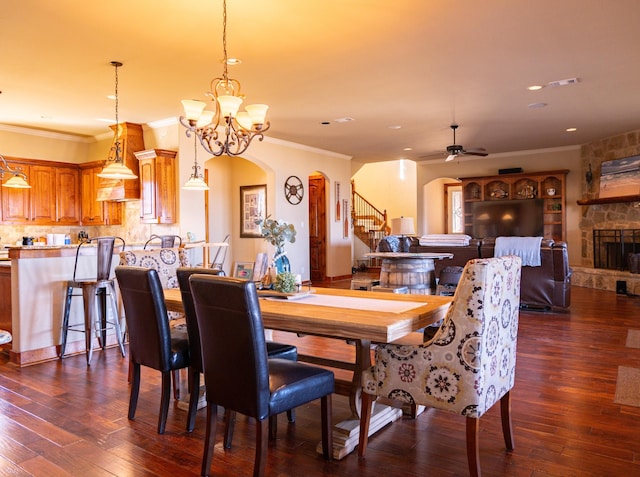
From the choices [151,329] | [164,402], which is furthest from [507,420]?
[151,329]

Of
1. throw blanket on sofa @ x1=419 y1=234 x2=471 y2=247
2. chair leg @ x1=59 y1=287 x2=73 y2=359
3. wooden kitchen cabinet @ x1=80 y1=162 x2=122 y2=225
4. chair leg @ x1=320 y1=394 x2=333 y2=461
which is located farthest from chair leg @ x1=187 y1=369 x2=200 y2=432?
wooden kitchen cabinet @ x1=80 y1=162 x2=122 y2=225

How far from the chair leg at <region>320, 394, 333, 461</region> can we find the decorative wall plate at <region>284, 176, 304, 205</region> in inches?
265

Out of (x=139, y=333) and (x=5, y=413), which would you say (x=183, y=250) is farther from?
(x=5, y=413)

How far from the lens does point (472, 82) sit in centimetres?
530

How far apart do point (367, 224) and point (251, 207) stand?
14.6 ft

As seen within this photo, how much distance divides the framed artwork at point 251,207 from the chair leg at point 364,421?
23.7 ft

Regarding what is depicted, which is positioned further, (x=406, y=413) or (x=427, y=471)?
(x=406, y=413)

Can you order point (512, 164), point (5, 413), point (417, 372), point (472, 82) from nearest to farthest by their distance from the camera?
point (417, 372) < point (5, 413) < point (472, 82) < point (512, 164)

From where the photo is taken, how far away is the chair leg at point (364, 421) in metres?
2.30

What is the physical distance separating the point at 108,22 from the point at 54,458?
3.09 meters

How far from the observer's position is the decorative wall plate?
348 inches

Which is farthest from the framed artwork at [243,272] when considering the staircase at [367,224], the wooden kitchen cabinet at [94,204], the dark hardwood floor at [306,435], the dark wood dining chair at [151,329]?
the staircase at [367,224]

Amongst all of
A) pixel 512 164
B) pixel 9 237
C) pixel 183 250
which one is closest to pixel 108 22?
pixel 183 250

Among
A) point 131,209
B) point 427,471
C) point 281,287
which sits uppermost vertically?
point 131,209
